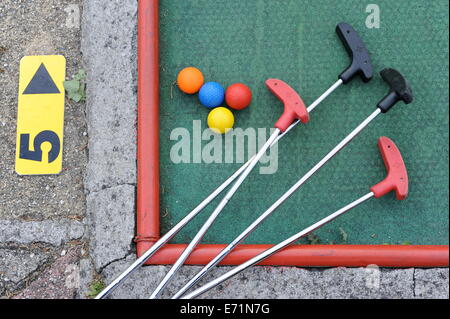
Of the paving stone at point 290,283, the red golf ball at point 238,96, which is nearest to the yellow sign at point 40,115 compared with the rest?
the paving stone at point 290,283

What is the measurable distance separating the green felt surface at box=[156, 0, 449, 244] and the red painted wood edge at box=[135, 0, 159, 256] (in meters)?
0.09

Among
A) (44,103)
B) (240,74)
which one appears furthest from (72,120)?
(240,74)

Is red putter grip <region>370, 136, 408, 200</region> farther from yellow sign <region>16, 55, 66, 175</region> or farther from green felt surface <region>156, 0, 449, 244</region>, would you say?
yellow sign <region>16, 55, 66, 175</region>

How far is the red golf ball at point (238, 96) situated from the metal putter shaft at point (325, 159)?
1.44ft

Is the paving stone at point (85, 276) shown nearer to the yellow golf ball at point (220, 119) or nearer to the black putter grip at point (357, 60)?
the yellow golf ball at point (220, 119)

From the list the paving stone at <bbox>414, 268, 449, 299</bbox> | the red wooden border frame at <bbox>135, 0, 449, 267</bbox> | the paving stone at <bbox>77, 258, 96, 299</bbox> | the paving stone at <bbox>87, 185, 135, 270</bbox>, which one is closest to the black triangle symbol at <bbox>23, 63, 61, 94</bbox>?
the red wooden border frame at <bbox>135, 0, 449, 267</bbox>

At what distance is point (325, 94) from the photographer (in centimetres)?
238

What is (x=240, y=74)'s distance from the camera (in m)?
2.54

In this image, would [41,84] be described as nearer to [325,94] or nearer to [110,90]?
[110,90]

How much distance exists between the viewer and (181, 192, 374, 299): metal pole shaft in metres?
2.20

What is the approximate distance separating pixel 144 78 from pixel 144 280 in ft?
2.96

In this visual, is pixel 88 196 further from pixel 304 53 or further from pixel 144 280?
pixel 304 53

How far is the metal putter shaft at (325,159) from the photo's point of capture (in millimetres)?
2244
